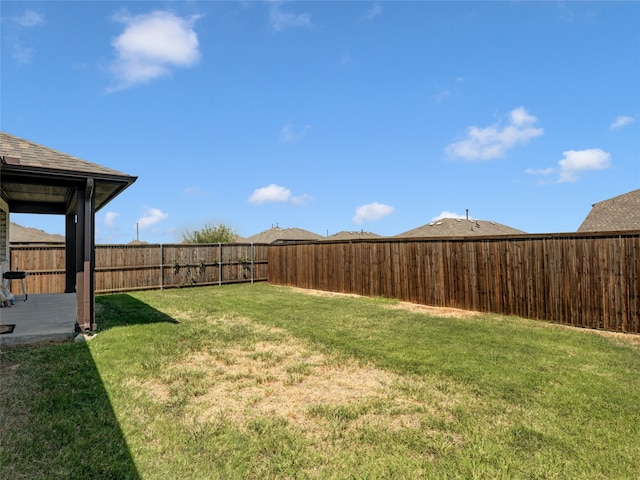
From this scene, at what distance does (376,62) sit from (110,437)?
40.7 ft

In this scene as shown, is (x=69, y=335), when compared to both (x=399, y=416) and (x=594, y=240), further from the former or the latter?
(x=594, y=240)

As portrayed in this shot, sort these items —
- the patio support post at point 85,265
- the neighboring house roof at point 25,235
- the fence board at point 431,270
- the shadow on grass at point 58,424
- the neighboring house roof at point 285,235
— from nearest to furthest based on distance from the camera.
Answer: the shadow on grass at point 58,424 → the patio support post at point 85,265 → the fence board at point 431,270 → the neighboring house roof at point 25,235 → the neighboring house roof at point 285,235

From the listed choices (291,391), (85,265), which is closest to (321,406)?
(291,391)

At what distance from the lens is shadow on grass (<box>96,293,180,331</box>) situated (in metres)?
7.02

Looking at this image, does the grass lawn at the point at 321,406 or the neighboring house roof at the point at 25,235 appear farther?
the neighboring house roof at the point at 25,235

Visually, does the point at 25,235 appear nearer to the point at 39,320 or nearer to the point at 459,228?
the point at 39,320

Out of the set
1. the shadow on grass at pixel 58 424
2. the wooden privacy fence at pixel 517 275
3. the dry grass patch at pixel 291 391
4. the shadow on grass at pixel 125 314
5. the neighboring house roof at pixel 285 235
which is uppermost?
the neighboring house roof at pixel 285 235

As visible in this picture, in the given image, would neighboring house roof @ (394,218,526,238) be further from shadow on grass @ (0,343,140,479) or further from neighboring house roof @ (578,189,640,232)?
shadow on grass @ (0,343,140,479)

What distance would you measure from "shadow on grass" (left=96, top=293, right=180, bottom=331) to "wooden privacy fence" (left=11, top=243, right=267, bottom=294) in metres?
3.67

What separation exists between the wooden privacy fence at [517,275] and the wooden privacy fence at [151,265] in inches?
246

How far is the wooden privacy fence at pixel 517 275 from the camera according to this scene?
668 cm

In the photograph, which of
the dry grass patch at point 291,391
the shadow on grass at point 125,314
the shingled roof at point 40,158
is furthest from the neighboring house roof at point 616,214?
the shingled roof at point 40,158

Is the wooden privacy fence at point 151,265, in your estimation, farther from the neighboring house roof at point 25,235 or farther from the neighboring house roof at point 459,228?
the neighboring house roof at point 459,228

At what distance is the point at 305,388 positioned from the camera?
3.78 m
